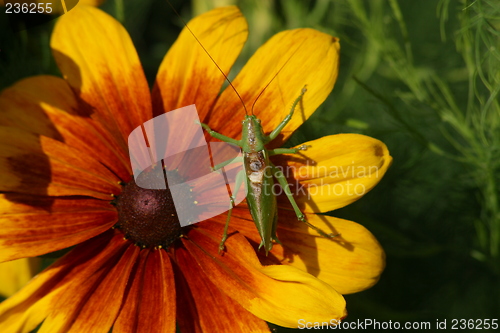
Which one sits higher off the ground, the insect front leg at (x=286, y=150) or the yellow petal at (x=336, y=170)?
the insect front leg at (x=286, y=150)

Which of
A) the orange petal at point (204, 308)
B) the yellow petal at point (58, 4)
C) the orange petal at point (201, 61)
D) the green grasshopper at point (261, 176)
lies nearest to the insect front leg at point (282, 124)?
the green grasshopper at point (261, 176)

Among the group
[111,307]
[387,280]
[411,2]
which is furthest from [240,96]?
[411,2]

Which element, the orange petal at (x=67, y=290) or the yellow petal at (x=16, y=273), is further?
the yellow petal at (x=16, y=273)

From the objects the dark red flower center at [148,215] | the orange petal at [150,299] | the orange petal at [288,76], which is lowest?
the orange petal at [150,299]

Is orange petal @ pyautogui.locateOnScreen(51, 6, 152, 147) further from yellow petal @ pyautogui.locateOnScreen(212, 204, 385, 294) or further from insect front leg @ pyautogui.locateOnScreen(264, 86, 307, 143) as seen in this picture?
yellow petal @ pyautogui.locateOnScreen(212, 204, 385, 294)

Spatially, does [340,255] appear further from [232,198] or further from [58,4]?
[58,4]

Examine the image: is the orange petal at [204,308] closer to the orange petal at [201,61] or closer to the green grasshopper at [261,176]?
the green grasshopper at [261,176]

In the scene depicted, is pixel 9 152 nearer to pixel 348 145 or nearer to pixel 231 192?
pixel 231 192

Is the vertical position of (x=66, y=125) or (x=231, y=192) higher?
(x=66, y=125)
